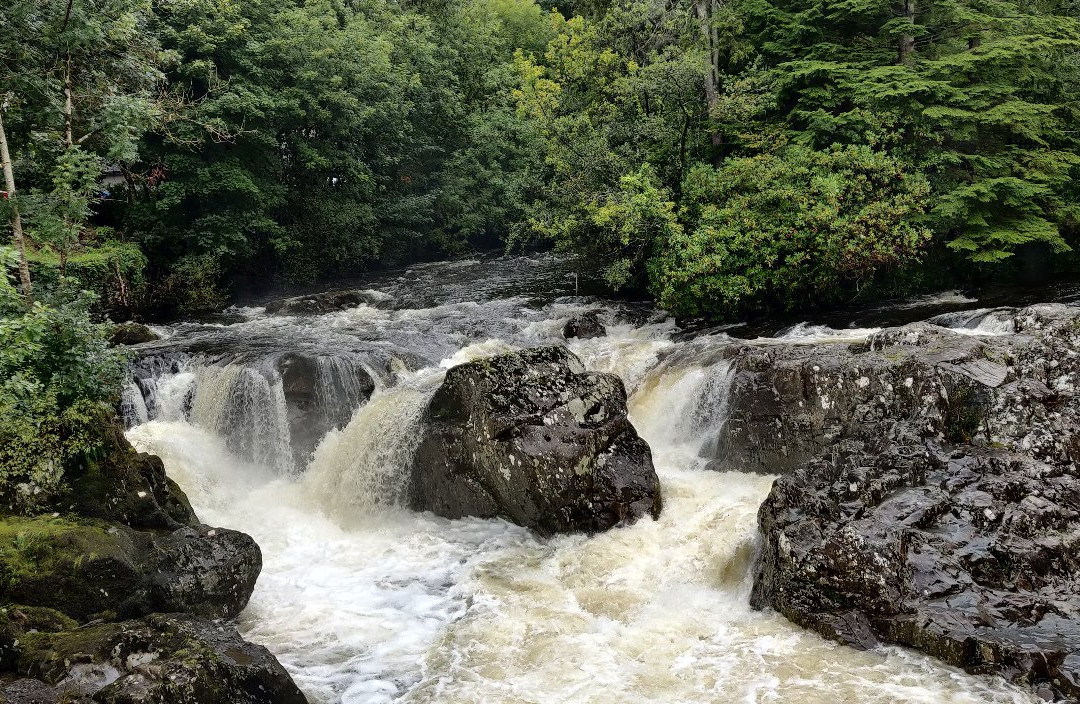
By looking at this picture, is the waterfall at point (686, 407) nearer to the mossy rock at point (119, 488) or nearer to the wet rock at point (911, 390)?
the wet rock at point (911, 390)

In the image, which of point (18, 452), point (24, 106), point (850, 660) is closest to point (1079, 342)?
point (850, 660)

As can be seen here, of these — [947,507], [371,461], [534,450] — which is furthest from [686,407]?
[371,461]

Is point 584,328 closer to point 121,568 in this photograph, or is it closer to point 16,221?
point 16,221

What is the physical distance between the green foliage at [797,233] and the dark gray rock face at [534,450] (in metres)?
5.30

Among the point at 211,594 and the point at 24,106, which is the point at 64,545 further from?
the point at 24,106

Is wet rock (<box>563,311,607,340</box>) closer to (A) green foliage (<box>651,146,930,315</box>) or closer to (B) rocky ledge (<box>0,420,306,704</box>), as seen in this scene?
(A) green foliage (<box>651,146,930,315</box>)

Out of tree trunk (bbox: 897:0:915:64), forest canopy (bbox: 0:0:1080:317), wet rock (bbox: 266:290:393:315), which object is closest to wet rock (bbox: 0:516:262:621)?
forest canopy (bbox: 0:0:1080:317)

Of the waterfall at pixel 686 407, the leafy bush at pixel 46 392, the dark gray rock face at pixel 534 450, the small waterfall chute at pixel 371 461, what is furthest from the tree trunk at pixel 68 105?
the waterfall at pixel 686 407

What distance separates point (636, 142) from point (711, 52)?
3081 mm

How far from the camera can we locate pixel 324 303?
20125 millimetres

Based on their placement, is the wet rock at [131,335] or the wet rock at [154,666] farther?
the wet rock at [131,335]

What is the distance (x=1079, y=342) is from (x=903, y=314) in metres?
5.21

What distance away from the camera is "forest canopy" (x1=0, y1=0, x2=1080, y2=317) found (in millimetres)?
10641

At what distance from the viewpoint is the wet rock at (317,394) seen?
12.1 metres
